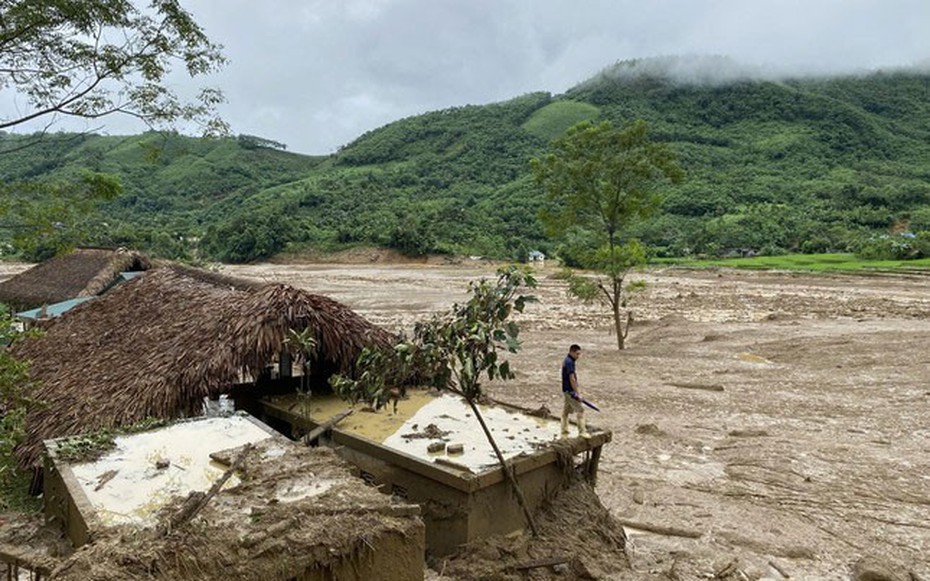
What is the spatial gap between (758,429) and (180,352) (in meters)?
9.33

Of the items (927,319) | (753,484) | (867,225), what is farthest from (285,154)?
(753,484)

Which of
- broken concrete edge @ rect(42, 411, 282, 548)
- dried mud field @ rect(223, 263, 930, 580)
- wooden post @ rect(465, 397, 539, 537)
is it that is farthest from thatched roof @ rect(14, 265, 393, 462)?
dried mud field @ rect(223, 263, 930, 580)

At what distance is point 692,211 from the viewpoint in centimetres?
7050

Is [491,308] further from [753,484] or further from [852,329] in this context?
[852,329]

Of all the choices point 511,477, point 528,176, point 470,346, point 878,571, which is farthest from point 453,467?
point 528,176

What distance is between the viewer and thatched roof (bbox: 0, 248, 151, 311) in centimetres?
2061

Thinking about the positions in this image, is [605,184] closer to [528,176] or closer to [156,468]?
[156,468]

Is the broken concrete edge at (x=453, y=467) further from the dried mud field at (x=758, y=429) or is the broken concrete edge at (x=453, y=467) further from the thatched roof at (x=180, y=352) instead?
the dried mud field at (x=758, y=429)

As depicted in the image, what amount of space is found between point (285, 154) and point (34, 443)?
418 feet

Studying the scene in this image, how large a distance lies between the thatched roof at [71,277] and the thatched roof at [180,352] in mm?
12084

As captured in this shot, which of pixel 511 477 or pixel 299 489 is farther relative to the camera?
pixel 511 477

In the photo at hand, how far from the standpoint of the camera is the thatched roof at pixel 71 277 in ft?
67.6

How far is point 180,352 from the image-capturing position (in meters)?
7.51

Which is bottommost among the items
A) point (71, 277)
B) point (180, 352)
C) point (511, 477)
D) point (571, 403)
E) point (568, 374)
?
point (511, 477)
